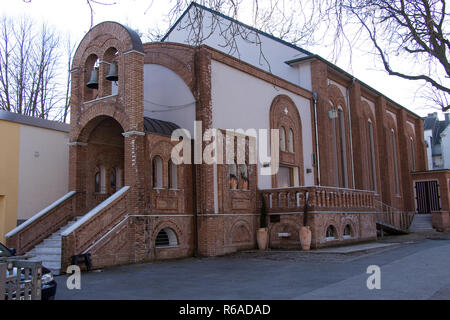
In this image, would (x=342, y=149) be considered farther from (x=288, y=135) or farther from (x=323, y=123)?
(x=288, y=135)

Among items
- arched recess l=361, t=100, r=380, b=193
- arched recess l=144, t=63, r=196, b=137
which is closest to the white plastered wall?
arched recess l=144, t=63, r=196, b=137

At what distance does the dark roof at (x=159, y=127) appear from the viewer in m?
16.2

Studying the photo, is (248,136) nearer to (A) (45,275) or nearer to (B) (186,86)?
(B) (186,86)

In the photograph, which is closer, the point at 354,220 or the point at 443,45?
the point at 443,45

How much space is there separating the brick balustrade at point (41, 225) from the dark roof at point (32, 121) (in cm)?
366

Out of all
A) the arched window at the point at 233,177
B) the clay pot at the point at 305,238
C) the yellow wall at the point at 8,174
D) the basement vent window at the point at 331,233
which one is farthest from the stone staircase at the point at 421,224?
the yellow wall at the point at 8,174

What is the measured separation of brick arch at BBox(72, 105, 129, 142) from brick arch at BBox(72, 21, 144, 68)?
2.08m

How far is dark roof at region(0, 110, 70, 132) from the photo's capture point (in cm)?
1741

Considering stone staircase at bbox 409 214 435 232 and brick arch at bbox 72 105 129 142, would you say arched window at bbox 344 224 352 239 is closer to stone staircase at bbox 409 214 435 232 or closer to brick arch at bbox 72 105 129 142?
brick arch at bbox 72 105 129 142

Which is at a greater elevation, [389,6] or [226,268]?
[389,6]

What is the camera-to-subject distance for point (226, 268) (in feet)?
43.2

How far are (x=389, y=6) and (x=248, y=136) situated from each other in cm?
1033

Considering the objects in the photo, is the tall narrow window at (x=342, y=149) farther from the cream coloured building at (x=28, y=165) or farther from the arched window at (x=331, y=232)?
the cream coloured building at (x=28, y=165)
